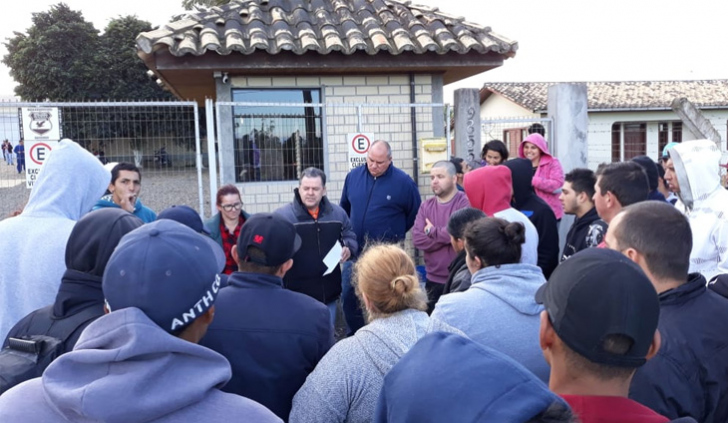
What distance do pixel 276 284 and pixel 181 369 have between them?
4.72ft

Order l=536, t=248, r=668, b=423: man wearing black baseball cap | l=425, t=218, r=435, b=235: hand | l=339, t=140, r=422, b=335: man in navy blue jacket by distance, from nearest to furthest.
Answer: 1. l=536, t=248, r=668, b=423: man wearing black baseball cap
2. l=425, t=218, r=435, b=235: hand
3. l=339, t=140, r=422, b=335: man in navy blue jacket

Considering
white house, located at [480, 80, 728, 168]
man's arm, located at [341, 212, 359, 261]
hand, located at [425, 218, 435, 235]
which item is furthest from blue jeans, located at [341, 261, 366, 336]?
white house, located at [480, 80, 728, 168]

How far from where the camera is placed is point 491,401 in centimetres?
119

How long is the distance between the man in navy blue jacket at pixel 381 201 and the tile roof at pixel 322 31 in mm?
2292

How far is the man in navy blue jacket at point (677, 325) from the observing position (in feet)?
7.07

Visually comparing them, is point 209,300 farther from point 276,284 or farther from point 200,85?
point 200,85

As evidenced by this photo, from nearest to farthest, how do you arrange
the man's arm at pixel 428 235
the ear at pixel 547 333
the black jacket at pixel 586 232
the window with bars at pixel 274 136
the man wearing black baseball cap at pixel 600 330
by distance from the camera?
the man wearing black baseball cap at pixel 600 330
the ear at pixel 547 333
the black jacket at pixel 586 232
the man's arm at pixel 428 235
the window with bars at pixel 274 136

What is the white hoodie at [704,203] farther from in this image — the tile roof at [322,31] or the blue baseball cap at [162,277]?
the tile roof at [322,31]

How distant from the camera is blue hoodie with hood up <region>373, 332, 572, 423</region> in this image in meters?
1.19

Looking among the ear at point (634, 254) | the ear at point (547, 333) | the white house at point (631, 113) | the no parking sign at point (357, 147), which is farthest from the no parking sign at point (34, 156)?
the white house at point (631, 113)

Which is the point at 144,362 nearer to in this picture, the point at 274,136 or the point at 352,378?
the point at 352,378

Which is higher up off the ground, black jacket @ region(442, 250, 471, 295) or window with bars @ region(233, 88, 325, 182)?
window with bars @ region(233, 88, 325, 182)

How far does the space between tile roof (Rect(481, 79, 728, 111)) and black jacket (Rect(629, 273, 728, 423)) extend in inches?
1137

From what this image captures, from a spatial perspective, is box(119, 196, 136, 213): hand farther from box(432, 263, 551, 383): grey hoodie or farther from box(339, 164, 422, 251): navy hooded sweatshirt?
box(432, 263, 551, 383): grey hoodie
